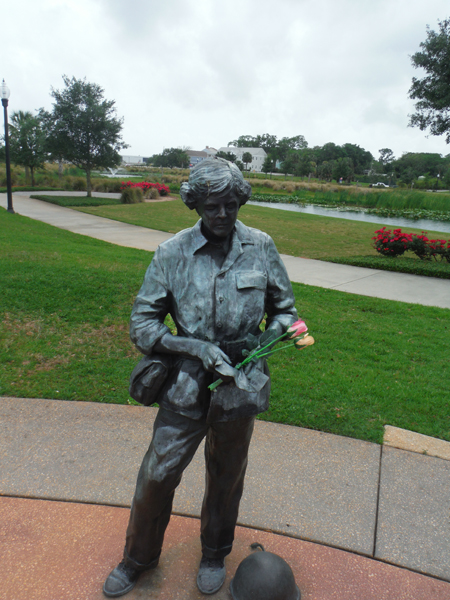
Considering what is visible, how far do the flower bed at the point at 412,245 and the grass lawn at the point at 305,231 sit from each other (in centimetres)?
34

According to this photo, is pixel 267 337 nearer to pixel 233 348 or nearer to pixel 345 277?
pixel 233 348

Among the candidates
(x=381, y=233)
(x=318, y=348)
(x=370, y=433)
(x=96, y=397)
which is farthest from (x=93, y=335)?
(x=381, y=233)

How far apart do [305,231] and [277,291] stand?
16.0 m

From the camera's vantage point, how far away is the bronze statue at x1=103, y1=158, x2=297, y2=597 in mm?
2086

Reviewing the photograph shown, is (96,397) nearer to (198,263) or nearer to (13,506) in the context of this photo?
(13,506)

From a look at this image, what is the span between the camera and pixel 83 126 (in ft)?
79.2

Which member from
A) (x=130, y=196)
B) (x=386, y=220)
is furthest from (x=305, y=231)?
(x=130, y=196)

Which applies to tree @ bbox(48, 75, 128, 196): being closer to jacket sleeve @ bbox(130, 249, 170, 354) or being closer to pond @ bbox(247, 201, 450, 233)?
pond @ bbox(247, 201, 450, 233)

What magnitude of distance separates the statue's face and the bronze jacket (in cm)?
15

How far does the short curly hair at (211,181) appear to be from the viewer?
1.96 meters

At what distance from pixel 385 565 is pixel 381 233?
10.8 meters

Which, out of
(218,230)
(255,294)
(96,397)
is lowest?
(96,397)

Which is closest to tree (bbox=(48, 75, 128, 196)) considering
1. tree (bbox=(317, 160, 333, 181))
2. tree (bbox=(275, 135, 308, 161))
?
tree (bbox=(317, 160, 333, 181))

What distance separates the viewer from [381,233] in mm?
12523
